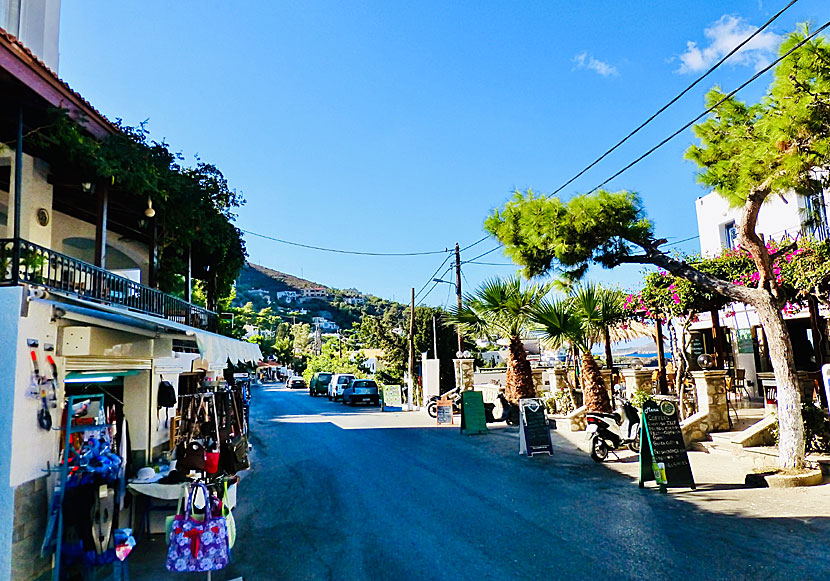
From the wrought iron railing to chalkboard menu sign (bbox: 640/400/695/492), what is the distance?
27.9ft

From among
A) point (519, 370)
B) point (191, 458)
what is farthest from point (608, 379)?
point (191, 458)

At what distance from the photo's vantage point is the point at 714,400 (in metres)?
11.6

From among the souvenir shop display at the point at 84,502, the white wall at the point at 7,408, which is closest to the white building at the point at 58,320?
the white wall at the point at 7,408

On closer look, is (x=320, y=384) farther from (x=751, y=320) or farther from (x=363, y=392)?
(x=751, y=320)

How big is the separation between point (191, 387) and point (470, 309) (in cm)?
930

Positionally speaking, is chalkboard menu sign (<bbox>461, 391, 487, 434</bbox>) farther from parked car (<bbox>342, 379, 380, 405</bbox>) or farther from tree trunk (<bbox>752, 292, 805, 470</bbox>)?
parked car (<bbox>342, 379, 380, 405</bbox>)

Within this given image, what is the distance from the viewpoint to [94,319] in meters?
6.38

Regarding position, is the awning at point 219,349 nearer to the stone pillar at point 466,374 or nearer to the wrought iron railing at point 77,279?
the wrought iron railing at point 77,279

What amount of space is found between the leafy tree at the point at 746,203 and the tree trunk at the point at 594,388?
306 cm

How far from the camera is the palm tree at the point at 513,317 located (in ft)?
54.6

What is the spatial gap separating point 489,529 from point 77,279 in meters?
6.67

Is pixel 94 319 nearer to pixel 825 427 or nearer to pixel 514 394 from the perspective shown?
pixel 825 427

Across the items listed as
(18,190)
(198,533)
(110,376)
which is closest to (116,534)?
(198,533)

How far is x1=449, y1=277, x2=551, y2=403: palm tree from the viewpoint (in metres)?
16.7
